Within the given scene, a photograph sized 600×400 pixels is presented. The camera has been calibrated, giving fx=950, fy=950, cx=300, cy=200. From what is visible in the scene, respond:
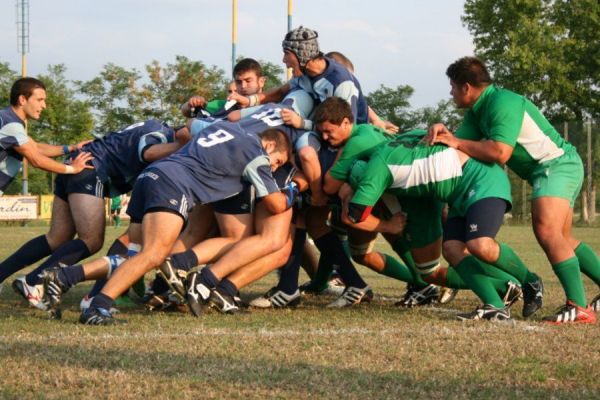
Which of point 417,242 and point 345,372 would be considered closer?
point 345,372

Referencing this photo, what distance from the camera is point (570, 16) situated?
40906 mm

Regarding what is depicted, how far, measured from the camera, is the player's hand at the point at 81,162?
26.0 ft

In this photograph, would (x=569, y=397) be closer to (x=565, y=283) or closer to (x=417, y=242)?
(x=565, y=283)

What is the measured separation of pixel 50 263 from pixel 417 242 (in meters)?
3.02

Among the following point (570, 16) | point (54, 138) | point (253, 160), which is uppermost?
point (570, 16)

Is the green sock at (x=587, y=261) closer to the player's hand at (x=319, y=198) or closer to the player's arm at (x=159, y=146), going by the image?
the player's hand at (x=319, y=198)

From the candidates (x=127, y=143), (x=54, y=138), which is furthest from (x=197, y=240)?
(x=54, y=138)

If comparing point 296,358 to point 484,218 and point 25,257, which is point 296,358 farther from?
point 25,257

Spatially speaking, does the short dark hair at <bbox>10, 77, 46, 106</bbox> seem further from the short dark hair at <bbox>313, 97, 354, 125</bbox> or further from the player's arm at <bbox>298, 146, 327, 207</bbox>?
the short dark hair at <bbox>313, 97, 354, 125</bbox>

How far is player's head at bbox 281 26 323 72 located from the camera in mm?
8000

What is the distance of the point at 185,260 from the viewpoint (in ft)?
23.2

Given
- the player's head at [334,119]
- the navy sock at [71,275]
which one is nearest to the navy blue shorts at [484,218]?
the player's head at [334,119]

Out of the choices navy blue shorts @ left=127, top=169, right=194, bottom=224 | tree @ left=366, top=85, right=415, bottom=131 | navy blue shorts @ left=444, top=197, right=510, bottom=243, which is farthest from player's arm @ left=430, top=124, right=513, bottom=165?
tree @ left=366, top=85, right=415, bottom=131

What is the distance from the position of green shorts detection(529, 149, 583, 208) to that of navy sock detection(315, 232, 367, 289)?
1826 millimetres
